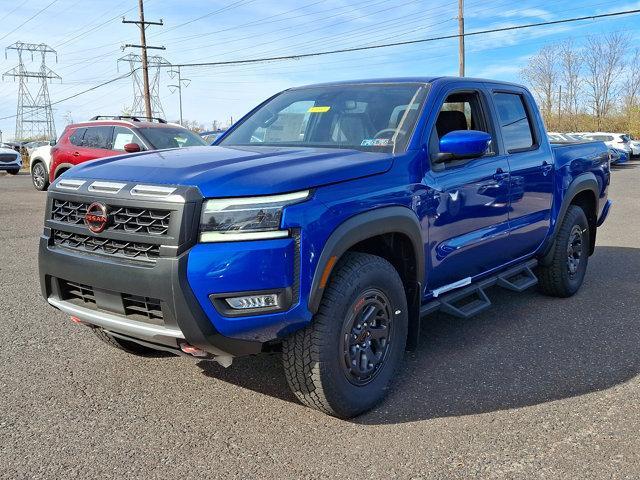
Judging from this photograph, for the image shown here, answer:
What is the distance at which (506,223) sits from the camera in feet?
14.7

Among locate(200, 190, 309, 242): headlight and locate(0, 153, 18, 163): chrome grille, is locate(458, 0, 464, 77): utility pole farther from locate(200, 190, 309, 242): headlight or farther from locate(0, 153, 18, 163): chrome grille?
locate(200, 190, 309, 242): headlight

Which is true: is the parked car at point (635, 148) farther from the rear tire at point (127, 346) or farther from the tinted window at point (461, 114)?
the rear tire at point (127, 346)

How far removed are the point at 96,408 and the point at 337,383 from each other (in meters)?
1.37

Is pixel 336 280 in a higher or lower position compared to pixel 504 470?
higher

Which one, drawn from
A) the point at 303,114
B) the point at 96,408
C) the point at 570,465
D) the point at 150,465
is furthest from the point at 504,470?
the point at 303,114

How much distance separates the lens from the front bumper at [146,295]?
2736 millimetres

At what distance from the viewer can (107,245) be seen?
9.95 ft

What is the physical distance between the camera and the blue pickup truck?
2773 millimetres

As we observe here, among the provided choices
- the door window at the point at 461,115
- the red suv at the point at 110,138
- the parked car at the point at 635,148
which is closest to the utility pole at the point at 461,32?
the parked car at the point at 635,148

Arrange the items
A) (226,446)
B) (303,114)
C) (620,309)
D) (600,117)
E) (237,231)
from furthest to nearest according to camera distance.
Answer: (600,117)
(620,309)
(303,114)
(226,446)
(237,231)

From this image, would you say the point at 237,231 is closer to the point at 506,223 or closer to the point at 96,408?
the point at 96,408

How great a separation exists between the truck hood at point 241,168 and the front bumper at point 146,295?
15.9 inches

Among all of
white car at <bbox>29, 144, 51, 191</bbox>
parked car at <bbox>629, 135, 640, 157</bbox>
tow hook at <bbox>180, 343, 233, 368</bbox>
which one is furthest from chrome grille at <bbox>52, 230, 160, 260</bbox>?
parked car at <bbox>629, 135, 640, 157</bbox>

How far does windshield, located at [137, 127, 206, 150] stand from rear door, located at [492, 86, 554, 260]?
7695 mm
